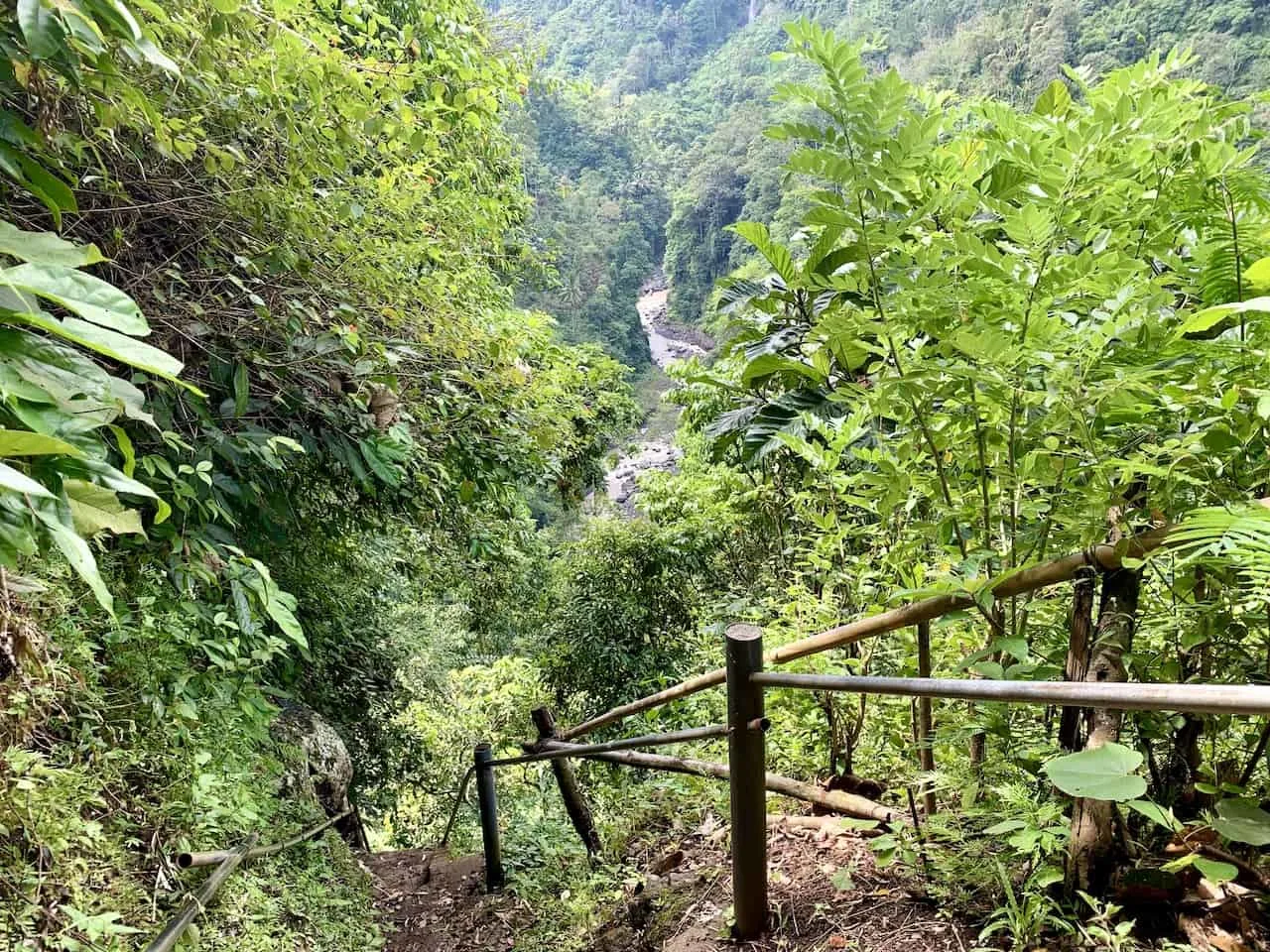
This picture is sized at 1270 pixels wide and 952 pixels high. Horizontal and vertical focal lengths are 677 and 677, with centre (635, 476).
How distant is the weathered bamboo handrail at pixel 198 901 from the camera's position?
157cm

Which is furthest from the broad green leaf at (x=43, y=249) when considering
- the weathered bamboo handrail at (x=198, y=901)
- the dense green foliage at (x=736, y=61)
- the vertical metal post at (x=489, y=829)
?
the dense green foliage at (x=736, y=61)

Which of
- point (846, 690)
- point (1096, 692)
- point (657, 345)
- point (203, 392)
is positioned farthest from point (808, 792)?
point (657, 345)

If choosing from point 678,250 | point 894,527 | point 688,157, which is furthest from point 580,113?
point 894,527

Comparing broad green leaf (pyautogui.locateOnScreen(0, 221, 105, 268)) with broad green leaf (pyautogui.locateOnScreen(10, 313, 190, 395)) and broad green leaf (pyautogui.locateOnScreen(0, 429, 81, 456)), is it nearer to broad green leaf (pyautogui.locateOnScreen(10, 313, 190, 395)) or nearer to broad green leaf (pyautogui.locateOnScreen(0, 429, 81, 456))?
broad green leaf (pyautogui.locateOnScreen(10, 313, 190, 395))

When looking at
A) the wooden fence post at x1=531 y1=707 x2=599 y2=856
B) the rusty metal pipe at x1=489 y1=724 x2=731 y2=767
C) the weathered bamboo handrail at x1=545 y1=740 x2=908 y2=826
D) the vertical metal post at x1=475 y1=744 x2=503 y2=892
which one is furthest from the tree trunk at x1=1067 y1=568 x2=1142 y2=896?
the vertical metal post at x1=475 y1=744 x2=503 y2=892

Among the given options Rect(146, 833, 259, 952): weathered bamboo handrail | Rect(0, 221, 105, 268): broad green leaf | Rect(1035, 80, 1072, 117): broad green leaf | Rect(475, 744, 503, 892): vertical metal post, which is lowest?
Rect(475, 744, 503, 892): vertical metal post

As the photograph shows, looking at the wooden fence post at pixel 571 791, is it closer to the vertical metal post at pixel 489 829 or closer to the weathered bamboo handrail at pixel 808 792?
the vertical metal post at pixel 489 829

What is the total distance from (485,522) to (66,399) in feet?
10.7

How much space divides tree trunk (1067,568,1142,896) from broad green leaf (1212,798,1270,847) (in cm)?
13

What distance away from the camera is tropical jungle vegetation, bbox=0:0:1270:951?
0.83 metres

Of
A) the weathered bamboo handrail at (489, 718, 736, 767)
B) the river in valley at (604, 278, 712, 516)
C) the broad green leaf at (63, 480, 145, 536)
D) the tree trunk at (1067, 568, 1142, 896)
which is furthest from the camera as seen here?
the river in valley at (604, 278, 712, 516)

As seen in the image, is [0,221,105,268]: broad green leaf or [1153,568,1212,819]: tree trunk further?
[1153,568,1212,819]: tree trunk

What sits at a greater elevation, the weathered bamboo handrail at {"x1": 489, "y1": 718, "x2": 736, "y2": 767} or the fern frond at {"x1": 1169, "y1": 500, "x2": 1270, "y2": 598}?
the fern frond at {"x1": 1169, "y1": 500, "x2": 1270, "y2": 598}

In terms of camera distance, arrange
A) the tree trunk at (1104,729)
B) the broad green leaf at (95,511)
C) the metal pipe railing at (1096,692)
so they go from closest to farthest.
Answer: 1. the metal pipe railing at (1096,692)
2. the broad green leaf at (95,511)
3. the tree trunk at (1104,729)
